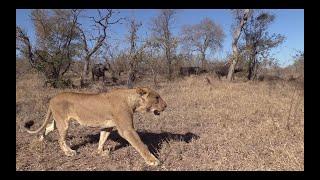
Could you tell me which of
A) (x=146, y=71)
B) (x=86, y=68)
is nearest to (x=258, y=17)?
(x=146, y=71)

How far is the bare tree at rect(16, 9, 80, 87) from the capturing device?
67.9 feet

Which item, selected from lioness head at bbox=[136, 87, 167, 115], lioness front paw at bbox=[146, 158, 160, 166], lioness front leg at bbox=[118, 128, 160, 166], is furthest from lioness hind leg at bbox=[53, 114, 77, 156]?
lioness front paw at bbox=[146, 158, 160, 166]

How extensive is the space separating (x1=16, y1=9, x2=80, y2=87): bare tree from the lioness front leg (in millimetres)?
13758

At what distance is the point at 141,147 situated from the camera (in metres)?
6.54

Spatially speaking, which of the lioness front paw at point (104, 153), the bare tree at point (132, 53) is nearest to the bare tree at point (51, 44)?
the bare tree at point (132, 53)

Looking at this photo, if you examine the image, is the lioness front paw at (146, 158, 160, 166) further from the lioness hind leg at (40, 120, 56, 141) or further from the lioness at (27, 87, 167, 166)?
the lioness hind leg at (40, 120, 56, 141)

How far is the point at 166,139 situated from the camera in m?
7.93

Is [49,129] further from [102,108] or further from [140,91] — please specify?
[140,91]

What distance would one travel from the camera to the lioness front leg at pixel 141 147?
6418 millimetres

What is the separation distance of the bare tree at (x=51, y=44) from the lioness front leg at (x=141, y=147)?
45.1ft

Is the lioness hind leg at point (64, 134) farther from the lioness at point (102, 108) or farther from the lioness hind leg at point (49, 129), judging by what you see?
the lioness hind leg at point (49, 129)

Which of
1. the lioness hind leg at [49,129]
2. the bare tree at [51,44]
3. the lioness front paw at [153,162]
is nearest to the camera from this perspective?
the lioness front paw at [153,162]

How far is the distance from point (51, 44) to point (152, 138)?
14306 millimetres
